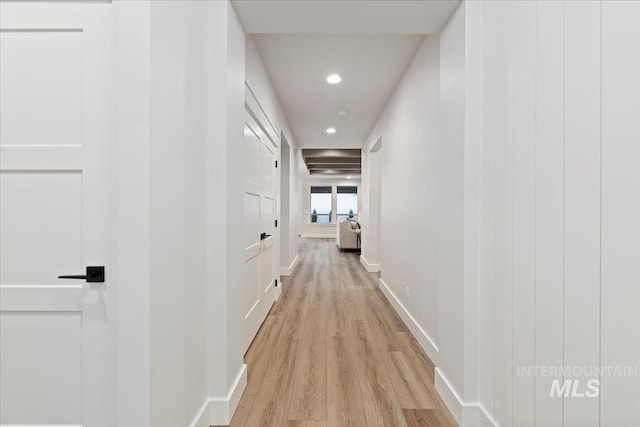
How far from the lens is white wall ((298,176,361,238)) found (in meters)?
12.9

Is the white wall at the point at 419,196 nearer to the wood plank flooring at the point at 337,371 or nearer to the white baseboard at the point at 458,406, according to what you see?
the white baseboard at the point at 458,406

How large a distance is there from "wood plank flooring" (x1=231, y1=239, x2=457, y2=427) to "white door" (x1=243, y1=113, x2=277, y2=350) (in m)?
0.24

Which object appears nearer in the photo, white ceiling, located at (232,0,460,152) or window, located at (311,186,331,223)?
white ceiling, located at (232,0,460,152)

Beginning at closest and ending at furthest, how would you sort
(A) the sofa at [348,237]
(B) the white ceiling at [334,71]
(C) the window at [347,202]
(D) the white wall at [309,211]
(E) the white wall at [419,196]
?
(E) the white wall at [419,196] → (B) the white ceiling at [334,71] → (A) the sofa at [348,237] → (D) the white wall at [309,211] → (C) the window at [347,202]

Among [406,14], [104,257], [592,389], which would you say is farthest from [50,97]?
[592,389]

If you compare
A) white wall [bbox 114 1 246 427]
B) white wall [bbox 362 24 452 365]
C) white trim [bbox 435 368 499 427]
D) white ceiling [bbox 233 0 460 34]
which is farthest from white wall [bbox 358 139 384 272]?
white wall [bbox 114 1 246 427]

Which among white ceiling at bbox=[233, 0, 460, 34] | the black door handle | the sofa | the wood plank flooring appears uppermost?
white ceiling at bbox=[233, 0, 460, 34]

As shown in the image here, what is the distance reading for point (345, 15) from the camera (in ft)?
6.29

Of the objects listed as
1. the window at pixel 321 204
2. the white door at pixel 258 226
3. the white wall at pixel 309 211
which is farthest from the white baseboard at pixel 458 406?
the window at pixel 321 204

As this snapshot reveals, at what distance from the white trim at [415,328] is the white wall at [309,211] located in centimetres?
894

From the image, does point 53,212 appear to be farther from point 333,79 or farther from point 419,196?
point 333,79

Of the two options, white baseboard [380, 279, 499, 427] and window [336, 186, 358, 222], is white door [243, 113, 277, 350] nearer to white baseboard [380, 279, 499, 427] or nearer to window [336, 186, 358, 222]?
white baseboard [380, 279, 499, 427]

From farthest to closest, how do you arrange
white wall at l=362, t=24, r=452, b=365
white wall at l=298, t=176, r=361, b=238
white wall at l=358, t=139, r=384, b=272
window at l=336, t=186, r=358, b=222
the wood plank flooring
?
1. window at l=336, t=186, r=358, b=222
2. white wall at l=298, t=176, r=361, b=238
3. white wall at l=358, t=139, r=384, b=272
4. white wall at l=362, t=24, r=452, b=365
5. the wood plank flooring

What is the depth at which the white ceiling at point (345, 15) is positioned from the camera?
5.93 feet
